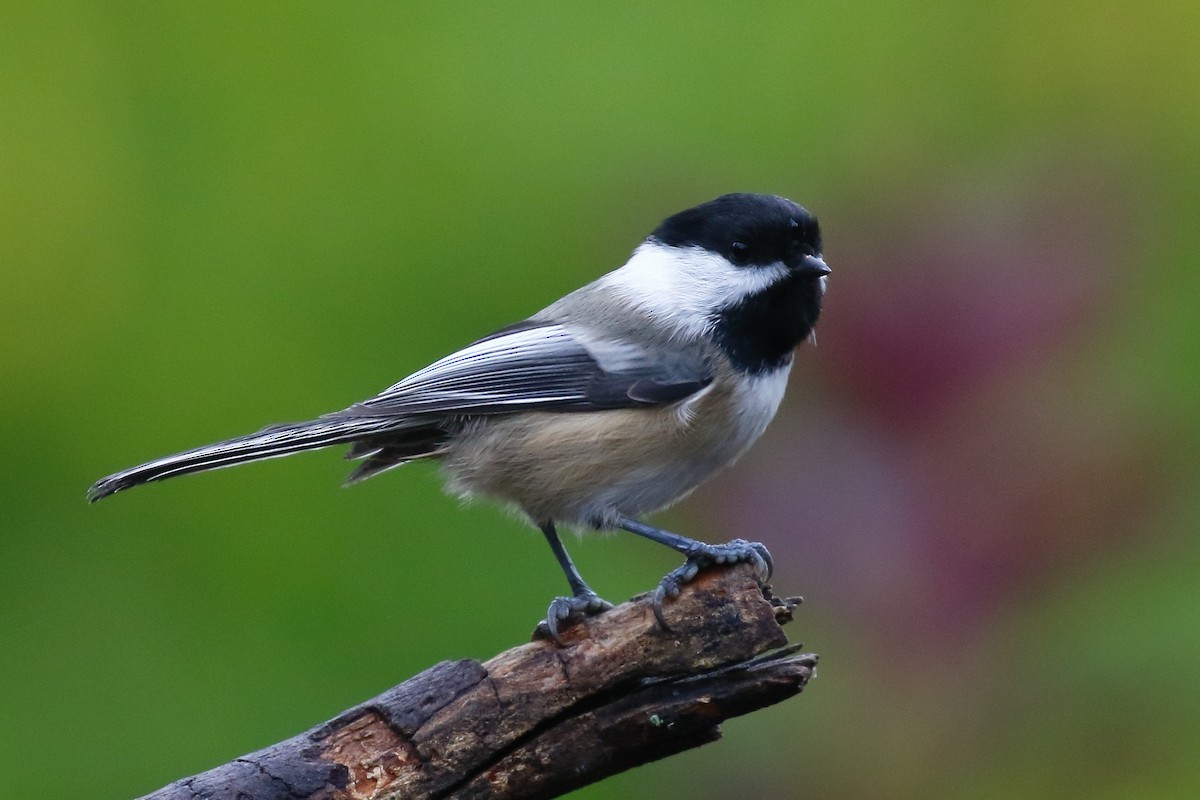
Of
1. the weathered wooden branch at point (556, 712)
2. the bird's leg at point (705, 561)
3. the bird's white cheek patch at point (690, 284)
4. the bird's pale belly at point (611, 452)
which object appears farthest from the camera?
the bird's white cheek patch at point (690, 284)

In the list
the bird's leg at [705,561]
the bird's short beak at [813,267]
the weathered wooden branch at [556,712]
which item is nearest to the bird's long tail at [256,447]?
the weathered wooden branch at [556,712]

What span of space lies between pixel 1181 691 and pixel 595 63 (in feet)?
6.03

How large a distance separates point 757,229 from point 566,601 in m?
0.73

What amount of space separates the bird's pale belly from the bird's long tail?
0.61 ft

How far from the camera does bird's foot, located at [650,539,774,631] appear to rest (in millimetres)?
1687

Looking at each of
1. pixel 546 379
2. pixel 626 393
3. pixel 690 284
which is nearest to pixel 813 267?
pixel 690 284

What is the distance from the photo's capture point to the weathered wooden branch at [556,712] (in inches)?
61.9

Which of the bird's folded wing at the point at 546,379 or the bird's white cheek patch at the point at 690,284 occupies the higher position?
A: the bird's white cheek patch at the point at 690,284

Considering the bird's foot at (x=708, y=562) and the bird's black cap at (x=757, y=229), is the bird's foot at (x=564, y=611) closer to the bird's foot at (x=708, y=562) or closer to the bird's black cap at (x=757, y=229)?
the bird's foot at (x=708, y=562)

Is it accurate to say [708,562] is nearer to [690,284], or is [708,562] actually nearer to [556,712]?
[556,712]

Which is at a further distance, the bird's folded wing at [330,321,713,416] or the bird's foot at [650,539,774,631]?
the bird's folded wing at [330,321,713,416]

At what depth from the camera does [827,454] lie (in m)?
2.45

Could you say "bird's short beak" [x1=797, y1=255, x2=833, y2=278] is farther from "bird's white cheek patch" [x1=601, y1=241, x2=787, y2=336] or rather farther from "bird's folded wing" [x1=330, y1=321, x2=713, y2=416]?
"bird's folded wing" [x1=330, y1=321, x2=713, y2=416]

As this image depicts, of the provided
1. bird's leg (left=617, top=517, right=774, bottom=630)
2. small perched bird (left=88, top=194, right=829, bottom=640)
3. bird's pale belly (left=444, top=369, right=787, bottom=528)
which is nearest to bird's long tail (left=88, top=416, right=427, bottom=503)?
small perched bird (left=88, top=194, right=829, bottom=640)
